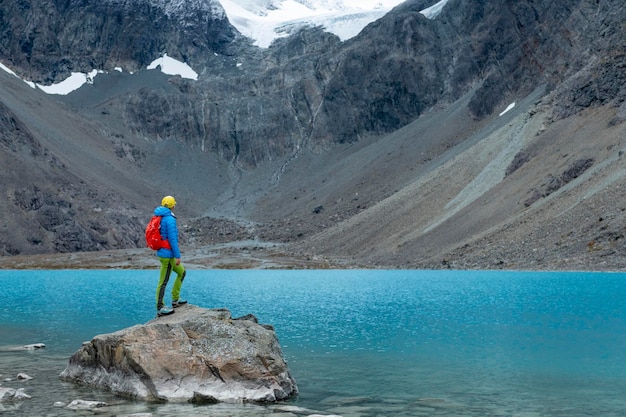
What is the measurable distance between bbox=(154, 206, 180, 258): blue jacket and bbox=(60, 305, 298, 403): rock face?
2.07 metres

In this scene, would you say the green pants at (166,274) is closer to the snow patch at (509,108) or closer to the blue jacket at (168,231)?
the blue jacket at (168,231)

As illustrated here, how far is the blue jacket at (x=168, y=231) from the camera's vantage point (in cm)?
2141

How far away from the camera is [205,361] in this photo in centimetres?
1941

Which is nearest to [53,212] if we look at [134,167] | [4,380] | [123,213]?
[123,213]

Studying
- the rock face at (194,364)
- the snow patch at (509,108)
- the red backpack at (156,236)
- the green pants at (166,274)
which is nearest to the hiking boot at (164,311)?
the green pants at (166,274)

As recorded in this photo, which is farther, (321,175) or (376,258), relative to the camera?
(321,175)

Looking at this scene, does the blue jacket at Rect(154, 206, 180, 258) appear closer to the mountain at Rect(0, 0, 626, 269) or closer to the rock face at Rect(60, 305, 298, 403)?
the rock face at Rect(60, 305, 298, 403)

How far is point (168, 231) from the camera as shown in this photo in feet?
70.3

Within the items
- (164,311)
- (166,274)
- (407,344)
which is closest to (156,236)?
(166,274)

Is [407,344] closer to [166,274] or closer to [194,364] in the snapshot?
[166,274]

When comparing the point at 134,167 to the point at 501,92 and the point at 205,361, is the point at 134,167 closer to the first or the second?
the point at 501,92

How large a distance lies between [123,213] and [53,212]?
21.7 m

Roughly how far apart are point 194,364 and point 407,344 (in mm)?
12527

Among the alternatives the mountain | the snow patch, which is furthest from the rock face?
the snow patch
